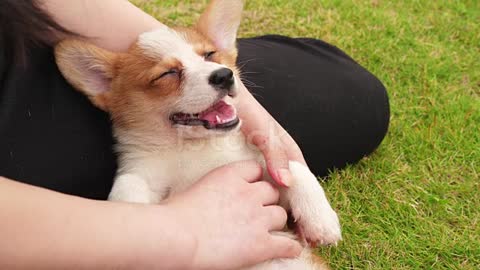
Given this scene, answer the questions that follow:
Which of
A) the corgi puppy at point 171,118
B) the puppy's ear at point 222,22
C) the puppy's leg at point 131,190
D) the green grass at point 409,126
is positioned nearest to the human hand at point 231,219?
the corgi puppy at point 171,118

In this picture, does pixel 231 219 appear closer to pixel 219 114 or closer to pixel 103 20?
pixel 219 114

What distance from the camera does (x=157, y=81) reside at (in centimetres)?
185

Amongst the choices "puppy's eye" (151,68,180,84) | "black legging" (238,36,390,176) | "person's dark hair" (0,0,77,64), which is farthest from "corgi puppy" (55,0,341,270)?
"black legging" (238,36,390,176)

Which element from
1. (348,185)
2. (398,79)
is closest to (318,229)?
(348,185)

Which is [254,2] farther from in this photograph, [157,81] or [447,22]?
[157,81]

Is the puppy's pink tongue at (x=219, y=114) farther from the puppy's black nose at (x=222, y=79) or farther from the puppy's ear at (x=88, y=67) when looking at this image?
the puppy's ear at (x=88, y=67)

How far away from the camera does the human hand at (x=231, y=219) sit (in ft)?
4.39

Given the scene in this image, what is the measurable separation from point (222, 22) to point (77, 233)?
1228 millimetres

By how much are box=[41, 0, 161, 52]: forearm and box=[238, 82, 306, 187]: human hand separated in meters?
0.49

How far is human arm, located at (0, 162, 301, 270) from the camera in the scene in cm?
112

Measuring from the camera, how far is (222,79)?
175 cm

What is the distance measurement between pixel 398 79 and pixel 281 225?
1819mm

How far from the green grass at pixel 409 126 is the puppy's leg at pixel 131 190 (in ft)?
2.48

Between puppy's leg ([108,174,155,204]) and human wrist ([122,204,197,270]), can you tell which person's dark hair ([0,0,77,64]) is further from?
human wrist ([122,204,197,270])
